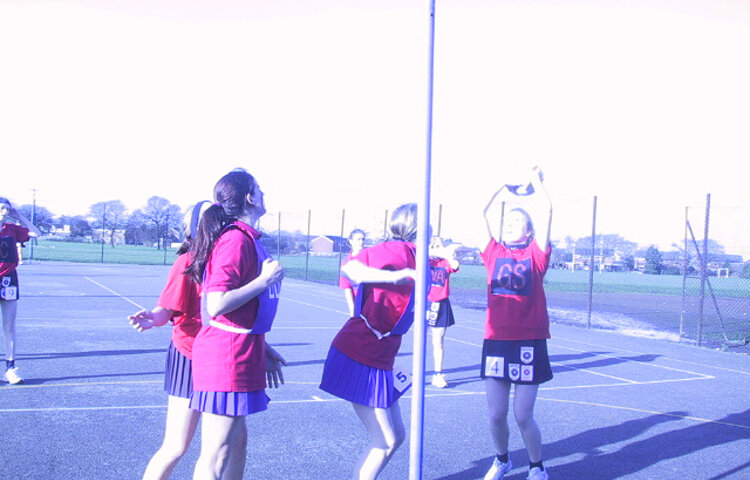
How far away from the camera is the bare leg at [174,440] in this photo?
3150mm

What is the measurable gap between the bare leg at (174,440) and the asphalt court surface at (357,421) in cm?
112

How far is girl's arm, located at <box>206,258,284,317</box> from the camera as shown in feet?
8.70

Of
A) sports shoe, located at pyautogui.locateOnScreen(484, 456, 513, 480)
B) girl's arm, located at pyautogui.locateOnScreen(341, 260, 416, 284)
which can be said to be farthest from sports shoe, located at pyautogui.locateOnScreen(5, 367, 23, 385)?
sports shoe, located at pyautogui.locateOnScreen(484, 456, 513, 480)

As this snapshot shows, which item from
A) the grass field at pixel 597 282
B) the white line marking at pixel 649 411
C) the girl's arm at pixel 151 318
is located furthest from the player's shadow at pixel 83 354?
the grass field at pixel 597 282

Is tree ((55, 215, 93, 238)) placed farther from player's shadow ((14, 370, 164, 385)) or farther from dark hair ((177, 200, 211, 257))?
dark hair ((177, 200, 211, 257))

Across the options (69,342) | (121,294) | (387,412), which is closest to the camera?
(387,412)

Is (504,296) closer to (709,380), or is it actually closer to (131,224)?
(709,380)

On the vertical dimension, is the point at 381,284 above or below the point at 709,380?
above

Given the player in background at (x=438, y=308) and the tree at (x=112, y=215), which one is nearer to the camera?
the player in background at (x=438, y=308)

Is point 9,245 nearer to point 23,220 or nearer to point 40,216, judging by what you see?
point 23,220

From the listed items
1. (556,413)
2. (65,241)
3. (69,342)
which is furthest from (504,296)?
(65,241)

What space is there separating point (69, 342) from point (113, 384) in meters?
3.13

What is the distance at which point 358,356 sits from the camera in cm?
340

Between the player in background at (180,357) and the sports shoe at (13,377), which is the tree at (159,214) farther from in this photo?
the player in background at (180,357)
